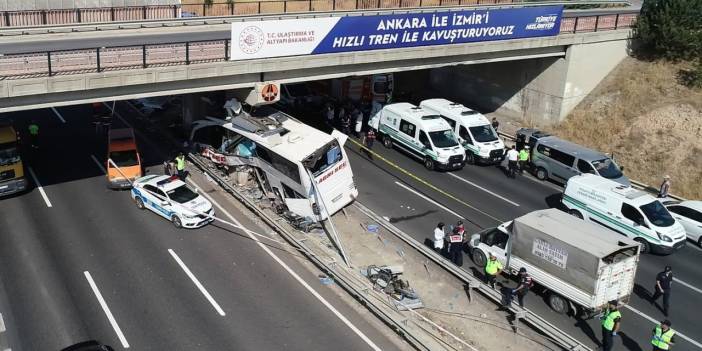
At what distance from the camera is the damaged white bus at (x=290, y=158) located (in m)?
24.5

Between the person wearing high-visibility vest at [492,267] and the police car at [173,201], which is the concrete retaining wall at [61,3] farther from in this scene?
the person wearing high-visibility vest at [492,267]

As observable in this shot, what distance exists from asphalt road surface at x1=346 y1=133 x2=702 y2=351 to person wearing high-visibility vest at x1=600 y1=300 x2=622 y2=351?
2.80 ft

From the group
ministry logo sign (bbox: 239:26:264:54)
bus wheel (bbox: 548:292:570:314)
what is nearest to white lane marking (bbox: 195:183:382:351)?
bus wheel (bbox: 548:292:570:314)

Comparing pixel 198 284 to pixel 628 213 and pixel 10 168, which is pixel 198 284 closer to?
pixel 10 168

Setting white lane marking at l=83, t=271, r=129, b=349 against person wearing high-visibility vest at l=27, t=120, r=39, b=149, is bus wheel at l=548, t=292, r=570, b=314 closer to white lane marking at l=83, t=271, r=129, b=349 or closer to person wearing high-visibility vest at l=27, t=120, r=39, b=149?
white lane marking at l=83, t=271, r=129, b=349

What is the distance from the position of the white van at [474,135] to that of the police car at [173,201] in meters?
14.6

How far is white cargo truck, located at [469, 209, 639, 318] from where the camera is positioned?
19.1 meters

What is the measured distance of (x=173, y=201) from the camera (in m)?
24.2

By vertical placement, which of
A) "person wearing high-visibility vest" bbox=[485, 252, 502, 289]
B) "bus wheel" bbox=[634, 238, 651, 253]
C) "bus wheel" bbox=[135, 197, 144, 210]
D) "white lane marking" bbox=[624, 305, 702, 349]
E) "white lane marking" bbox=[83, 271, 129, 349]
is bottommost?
"white lane marking" bbox=[624, 305, 702, 349]

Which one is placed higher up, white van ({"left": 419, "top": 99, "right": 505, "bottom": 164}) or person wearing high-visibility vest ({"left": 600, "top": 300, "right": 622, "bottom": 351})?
white van ({"left": 419, "top": 99, "right": 505, "bottom": 164})

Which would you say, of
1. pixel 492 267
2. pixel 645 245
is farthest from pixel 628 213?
pixel 492 267

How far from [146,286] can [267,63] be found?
1133cm

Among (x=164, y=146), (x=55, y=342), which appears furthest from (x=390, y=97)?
(x=55, y=342)

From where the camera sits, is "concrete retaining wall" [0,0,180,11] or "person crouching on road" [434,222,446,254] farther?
"concrete retaining wall" [0,0,180,11]
